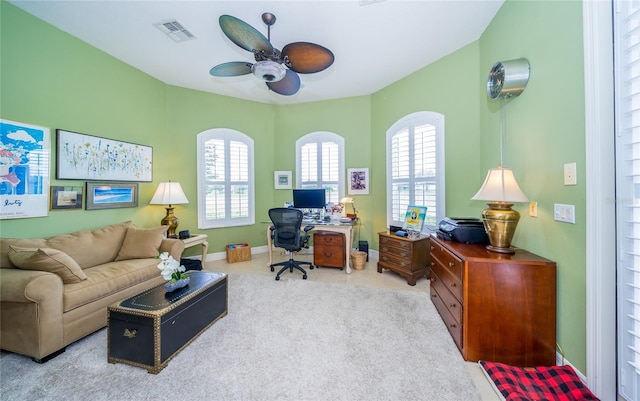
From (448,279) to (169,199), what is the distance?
379 cm

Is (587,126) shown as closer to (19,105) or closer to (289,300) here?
(289,300)

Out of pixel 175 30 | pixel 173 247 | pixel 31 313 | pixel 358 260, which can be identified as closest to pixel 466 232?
pixel 358 260

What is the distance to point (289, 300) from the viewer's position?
106 inches

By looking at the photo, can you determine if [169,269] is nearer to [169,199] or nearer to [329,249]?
[169,199]

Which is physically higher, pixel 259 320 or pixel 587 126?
pixel 587 126

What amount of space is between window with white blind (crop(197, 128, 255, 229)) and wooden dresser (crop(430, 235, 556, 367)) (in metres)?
3.91

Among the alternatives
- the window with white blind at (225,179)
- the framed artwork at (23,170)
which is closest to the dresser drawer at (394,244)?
the window with white blind at (225,179)

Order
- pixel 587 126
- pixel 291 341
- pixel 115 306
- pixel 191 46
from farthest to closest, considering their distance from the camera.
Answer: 1. pixel 191 46
2. pixel 291 341
3. pixel 115 306
4. pixel 587 126

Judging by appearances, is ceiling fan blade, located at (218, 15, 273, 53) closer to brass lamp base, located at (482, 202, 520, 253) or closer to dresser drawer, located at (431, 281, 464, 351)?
brass lamp base, located at (482, 202, 520, 253)

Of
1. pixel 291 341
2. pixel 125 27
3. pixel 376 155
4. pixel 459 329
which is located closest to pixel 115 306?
pixel 291 341

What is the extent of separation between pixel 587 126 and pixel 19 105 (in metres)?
4.71

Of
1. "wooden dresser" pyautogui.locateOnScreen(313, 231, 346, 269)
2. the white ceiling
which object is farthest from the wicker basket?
the white ceiling

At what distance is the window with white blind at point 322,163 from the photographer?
178 inches

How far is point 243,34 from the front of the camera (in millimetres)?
1855
